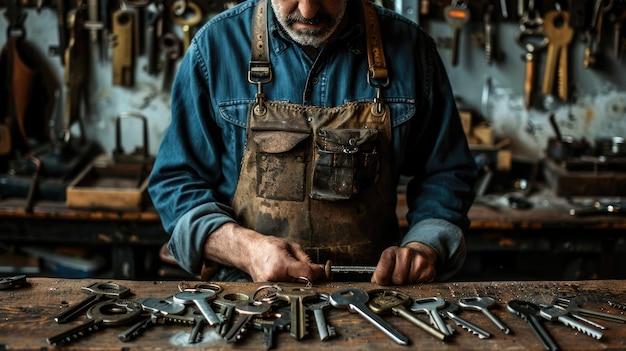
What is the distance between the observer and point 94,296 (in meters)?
1.84

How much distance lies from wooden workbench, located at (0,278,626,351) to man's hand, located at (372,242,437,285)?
0.03 m

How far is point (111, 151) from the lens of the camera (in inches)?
169

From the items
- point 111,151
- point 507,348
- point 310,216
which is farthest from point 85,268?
point 507,348

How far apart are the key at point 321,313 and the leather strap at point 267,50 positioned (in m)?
0.72

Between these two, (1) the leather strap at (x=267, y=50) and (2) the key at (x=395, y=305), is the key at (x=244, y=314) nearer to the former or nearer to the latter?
(2) the key at (x=395, y=305)

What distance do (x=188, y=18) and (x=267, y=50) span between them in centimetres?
188

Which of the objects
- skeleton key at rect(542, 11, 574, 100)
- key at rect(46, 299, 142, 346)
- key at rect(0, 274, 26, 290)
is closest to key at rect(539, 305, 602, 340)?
key at rect(46, 299, 142, 346)

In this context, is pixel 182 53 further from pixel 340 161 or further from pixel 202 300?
pixel 202 300

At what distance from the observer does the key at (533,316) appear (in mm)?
1630

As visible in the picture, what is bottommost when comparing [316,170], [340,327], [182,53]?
[340,327]

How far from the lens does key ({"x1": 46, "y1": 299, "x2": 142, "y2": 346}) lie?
1.61 m

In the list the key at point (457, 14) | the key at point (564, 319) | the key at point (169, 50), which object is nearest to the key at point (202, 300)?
the key at point (564, 319)

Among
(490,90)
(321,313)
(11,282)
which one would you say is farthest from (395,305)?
(490,90)

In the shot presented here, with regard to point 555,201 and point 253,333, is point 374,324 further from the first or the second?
point 555,201
